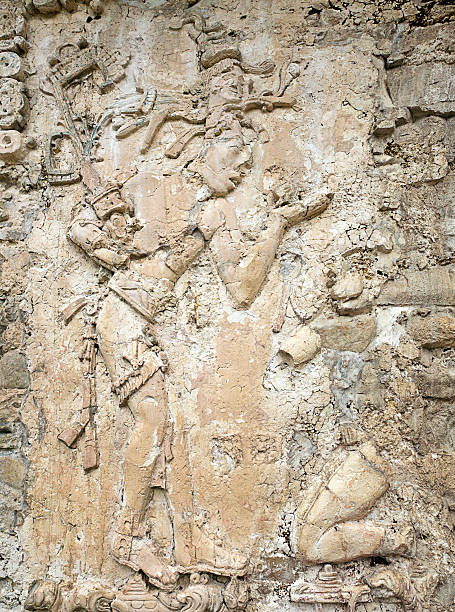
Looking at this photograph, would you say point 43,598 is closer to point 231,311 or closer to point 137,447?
point 137,447

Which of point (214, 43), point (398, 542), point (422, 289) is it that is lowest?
point (398, 542)

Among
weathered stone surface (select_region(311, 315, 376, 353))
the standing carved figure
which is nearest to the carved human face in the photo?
the standing carved figure

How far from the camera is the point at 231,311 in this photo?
351 centimetres

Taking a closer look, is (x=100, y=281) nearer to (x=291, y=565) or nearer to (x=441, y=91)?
(x=291, y=565)

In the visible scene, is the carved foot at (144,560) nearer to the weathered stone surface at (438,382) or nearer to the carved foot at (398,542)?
the carved foot at (398,542)

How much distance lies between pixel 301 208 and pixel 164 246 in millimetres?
843

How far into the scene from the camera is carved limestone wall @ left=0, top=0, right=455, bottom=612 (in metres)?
3.18

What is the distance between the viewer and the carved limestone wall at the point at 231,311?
125 inches

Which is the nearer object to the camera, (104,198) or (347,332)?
(347,332)

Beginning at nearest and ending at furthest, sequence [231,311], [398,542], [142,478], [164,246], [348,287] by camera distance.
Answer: [398,542]
[142,478]
[348,287]
[231,311]
[164,246]

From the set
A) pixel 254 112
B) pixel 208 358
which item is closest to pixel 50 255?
pixel 208 358

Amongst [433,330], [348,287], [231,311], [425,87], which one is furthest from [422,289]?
[425,87]

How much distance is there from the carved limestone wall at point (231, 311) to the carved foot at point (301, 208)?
0.01m

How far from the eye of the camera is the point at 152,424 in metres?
3.33
